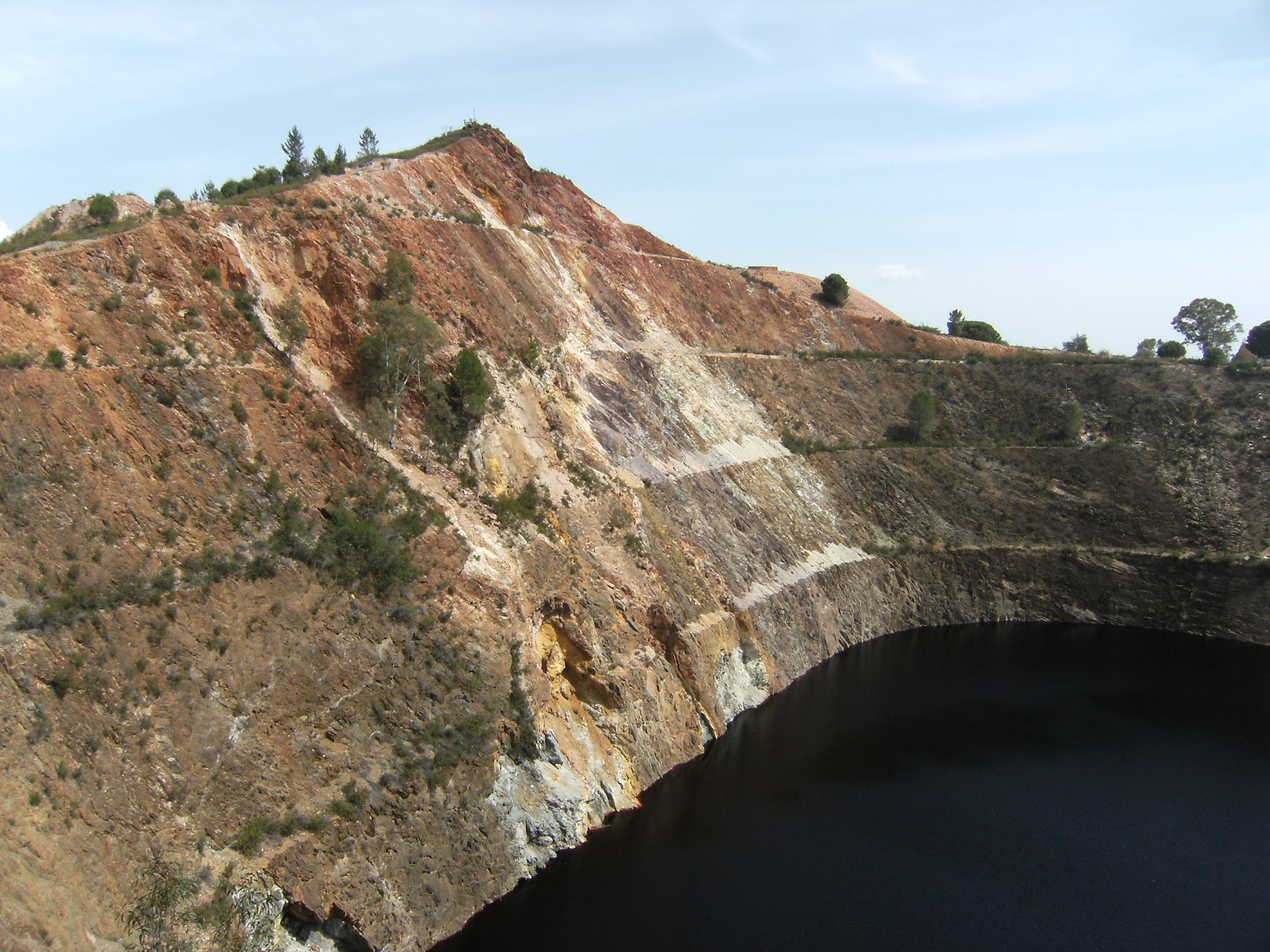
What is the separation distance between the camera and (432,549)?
1064 inches

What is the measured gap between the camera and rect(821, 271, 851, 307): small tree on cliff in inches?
2785

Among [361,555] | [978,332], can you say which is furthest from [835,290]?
[361,555]

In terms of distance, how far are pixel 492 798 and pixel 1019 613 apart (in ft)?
118

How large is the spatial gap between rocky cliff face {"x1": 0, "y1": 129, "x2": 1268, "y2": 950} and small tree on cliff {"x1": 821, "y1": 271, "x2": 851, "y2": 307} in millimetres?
16757

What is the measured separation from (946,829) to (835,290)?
48985 millimetres

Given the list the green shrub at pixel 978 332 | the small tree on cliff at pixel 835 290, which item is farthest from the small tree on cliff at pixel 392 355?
the green shrub at pixel 978 332

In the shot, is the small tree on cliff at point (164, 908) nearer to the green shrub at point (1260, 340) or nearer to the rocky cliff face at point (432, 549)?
the rocky cliff face at point (432, 549)

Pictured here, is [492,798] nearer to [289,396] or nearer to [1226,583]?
[289,396]

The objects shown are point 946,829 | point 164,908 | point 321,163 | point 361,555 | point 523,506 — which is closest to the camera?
point 164,908

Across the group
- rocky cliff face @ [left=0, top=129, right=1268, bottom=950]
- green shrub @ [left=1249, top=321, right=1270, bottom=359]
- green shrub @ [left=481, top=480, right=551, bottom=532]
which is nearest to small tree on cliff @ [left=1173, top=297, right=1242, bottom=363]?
green shrub @ [left=1249, top=321, right=1270, bottom=359]

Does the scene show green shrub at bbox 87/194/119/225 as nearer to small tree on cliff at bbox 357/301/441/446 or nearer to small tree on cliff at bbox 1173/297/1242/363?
small tree on cliff at bbox 357/301/441/446

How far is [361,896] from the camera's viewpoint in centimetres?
2083

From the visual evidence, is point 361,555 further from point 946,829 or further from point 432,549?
point 946,829

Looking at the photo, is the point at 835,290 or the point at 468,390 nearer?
the point at 468,390
